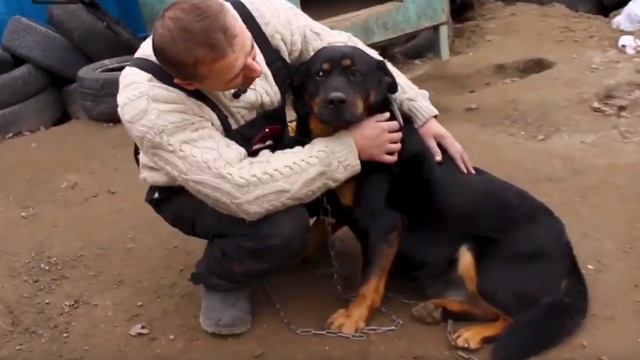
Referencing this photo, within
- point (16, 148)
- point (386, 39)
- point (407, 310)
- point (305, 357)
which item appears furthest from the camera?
point (386, 39)

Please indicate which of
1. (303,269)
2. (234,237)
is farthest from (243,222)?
(303,269)

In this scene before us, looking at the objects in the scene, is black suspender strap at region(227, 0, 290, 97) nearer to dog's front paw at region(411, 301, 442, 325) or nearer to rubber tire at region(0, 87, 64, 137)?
→ dog's front paw at region(411, 301, 442, 325)

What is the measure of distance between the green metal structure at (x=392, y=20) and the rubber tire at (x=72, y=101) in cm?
66

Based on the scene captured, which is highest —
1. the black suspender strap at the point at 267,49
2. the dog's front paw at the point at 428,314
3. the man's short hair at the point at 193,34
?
the man's short hair at the point at 193,34

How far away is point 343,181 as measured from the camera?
307cm

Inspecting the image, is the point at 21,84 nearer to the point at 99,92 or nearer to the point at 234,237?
the point at 99,92

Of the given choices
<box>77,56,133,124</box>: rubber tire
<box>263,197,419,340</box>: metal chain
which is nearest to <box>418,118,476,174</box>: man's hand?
<box>263,197,419,340</box>: metal chain

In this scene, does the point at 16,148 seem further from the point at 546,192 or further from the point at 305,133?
the point at 546,192

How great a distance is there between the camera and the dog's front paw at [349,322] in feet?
10.2

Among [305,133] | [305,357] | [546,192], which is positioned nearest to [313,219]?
[305,133]

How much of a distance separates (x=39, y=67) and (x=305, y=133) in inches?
122

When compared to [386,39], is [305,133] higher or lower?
higher

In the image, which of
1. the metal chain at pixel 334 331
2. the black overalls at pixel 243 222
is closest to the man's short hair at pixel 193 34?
the black overalls at pixel 243 222

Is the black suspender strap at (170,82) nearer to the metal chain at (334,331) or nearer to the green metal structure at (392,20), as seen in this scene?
the metal chain at (334,331)
